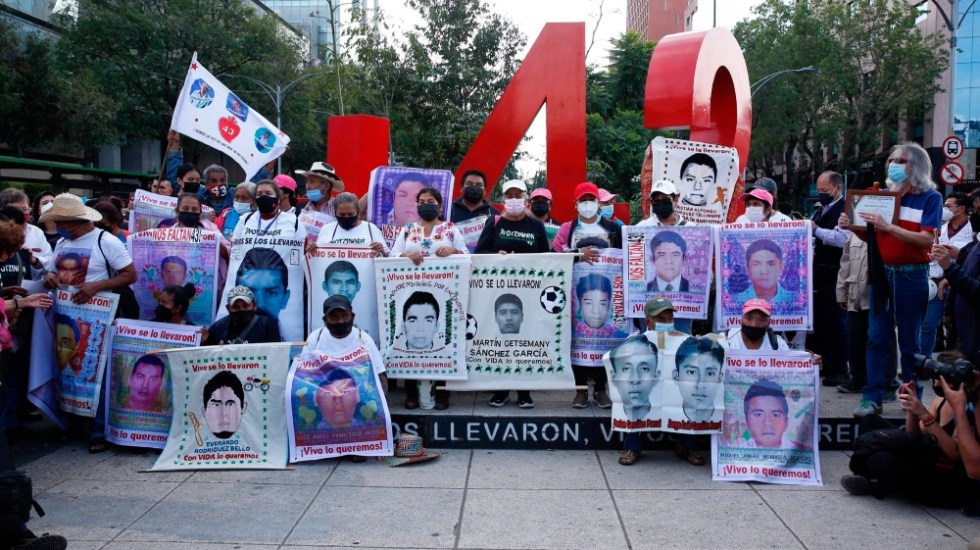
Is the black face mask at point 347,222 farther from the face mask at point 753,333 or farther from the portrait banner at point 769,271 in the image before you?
the face mask at point 753,333

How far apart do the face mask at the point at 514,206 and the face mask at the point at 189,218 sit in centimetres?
Result: 275

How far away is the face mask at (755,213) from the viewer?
7.21 meters

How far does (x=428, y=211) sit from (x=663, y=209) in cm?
203

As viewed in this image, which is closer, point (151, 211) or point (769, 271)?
point (769, 271)

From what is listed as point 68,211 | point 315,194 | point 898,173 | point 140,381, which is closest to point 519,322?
point 315,194

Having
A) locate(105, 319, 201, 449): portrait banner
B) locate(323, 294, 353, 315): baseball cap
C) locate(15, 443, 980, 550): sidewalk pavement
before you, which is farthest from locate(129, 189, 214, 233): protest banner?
locate(15, 443, 980, 550): sidewalk pavement

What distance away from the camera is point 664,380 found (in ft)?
19.3

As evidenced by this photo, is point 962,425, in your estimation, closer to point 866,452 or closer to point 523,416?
point 866,452

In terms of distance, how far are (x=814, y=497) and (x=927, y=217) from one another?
2.37 m

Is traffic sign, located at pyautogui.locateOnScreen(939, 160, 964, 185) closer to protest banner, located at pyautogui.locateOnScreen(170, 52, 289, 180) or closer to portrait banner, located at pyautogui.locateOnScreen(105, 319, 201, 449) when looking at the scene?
protest banner, located at pyautogui.locateOnScreen(170, 52, 289, 180)

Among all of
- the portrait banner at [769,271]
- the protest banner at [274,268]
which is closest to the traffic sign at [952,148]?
the portrait banner at [769,271]

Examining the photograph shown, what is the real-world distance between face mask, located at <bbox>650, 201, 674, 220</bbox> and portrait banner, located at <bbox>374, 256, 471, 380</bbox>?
5.56ft

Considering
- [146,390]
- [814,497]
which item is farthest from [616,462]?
[146,390]

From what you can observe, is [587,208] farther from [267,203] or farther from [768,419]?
[267,203]
